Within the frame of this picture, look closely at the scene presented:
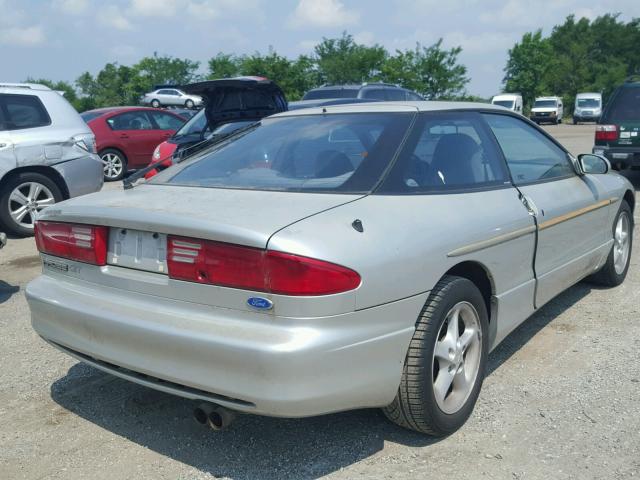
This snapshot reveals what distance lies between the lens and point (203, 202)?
299 cm

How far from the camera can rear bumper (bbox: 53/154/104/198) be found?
8102 millimetres

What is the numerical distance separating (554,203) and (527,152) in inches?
17.3

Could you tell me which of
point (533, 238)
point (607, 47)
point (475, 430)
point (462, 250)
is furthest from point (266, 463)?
point (607, 47)

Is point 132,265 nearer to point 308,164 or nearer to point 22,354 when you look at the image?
point 308,164

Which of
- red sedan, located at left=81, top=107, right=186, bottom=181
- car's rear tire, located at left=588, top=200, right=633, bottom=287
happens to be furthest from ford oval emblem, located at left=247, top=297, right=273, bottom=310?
red sedan, located at left=81, top=107, right=186, bottom=181

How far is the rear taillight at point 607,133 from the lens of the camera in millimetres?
11117

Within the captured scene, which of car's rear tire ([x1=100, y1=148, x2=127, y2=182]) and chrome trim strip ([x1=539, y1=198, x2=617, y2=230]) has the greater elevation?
chrome trim strip ([x1=539, y1=198, x2=617, y2=230])

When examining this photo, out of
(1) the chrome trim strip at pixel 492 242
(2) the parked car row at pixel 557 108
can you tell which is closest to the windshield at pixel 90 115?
(1) the chrome trim strip at pixel 492 242

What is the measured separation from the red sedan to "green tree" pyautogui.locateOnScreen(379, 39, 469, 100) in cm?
3411

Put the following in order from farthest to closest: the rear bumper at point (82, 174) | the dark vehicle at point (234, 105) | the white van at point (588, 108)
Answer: the white van at point (588, 108) → the dark vehicle at point (234, 105) → the rear bumper at point (82, 174)

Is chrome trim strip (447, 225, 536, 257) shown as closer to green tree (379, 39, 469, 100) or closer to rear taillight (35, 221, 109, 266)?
rear taillight (35, 221, 109, 266)

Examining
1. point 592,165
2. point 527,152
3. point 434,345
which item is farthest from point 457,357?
point 592,165

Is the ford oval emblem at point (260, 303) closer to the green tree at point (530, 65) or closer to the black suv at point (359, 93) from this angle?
the black suv at point (359, 93)

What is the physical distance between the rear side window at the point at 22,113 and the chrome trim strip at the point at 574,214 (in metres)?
6.23
